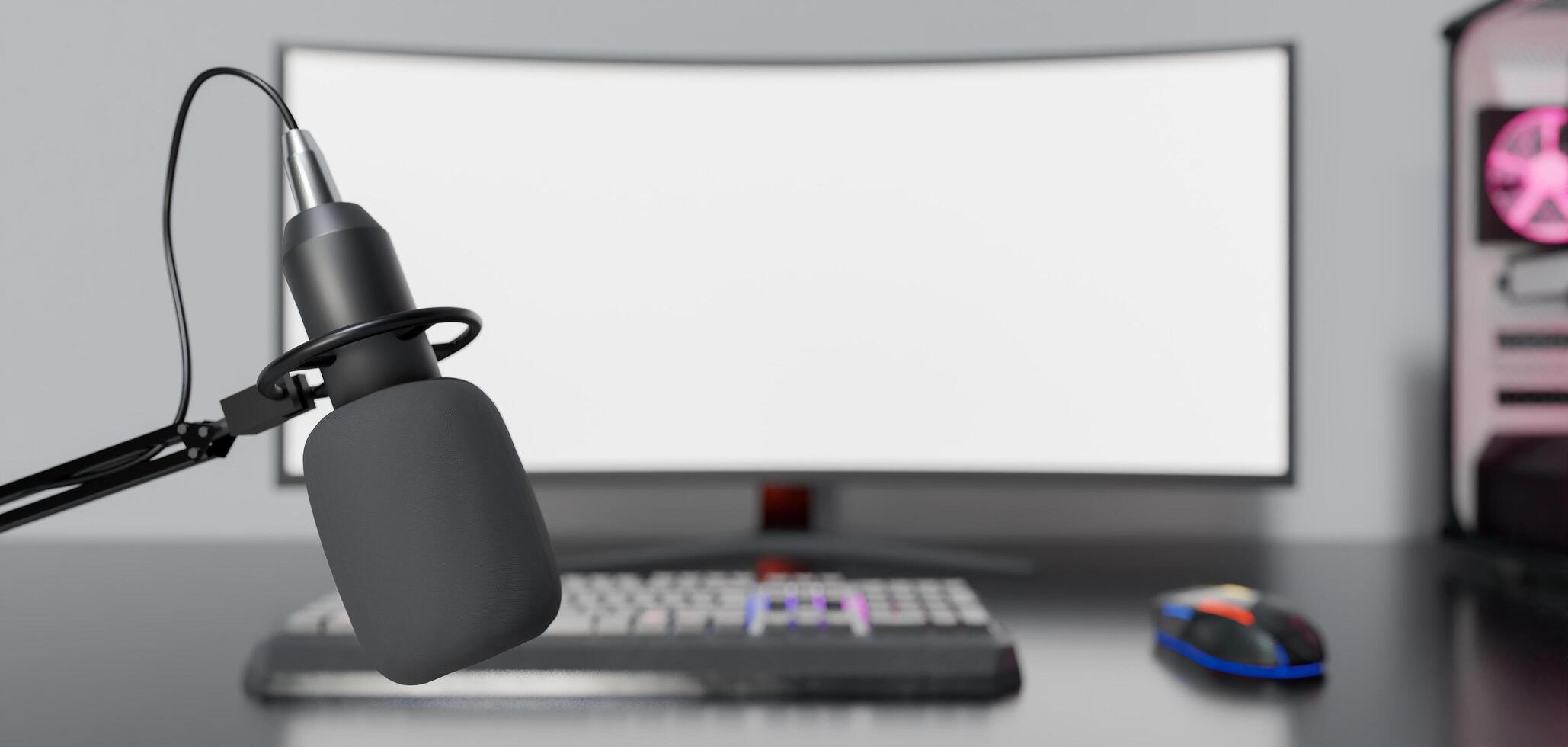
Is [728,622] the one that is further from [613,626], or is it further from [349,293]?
[349,293]

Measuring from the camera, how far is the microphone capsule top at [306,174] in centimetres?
25

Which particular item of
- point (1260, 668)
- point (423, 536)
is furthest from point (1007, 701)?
point (423, 536)

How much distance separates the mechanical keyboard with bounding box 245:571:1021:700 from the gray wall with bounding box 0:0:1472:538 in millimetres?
414

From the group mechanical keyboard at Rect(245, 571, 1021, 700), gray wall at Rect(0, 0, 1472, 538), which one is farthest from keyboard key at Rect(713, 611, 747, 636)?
gray wall at Rect(0, 0, 1472, 538)

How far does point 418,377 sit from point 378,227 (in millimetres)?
47

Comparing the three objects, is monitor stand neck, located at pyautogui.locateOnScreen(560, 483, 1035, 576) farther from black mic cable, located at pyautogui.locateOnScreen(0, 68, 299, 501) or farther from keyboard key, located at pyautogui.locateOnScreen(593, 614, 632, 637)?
black mic cable, located at pyautogui.locateOnScreen(0, 68, 299, 501)

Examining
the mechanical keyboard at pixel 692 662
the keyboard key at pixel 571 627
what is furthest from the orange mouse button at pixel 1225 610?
the keyboard key at pixel 571 627

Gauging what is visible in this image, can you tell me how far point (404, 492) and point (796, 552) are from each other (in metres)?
0.58

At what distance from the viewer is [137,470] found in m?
0.30

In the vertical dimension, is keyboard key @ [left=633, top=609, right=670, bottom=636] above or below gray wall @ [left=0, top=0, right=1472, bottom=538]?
below

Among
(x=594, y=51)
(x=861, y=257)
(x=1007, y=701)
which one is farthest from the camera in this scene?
(x=594, y=51)

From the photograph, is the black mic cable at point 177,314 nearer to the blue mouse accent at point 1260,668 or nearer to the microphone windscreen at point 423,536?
the microphone windscreen at point 423,536

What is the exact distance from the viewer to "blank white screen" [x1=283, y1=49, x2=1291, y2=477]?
0.72 metres

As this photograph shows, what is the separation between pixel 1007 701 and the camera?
43 cm
